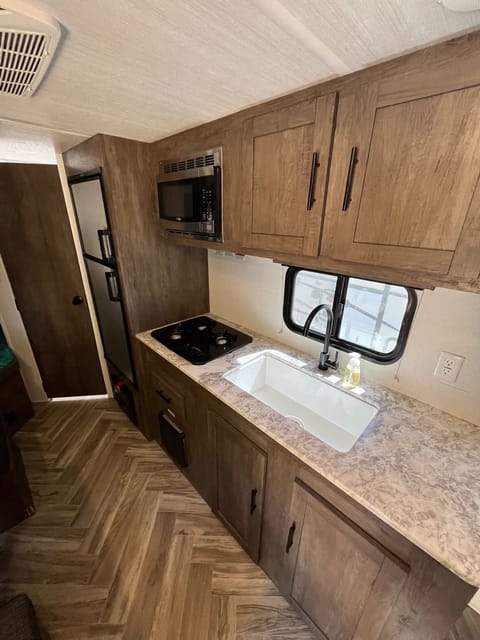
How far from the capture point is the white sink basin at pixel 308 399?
4.26ft

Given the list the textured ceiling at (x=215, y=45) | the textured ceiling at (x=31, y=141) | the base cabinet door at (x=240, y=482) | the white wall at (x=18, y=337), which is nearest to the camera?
the textured ceiling at (x=215, y=45)

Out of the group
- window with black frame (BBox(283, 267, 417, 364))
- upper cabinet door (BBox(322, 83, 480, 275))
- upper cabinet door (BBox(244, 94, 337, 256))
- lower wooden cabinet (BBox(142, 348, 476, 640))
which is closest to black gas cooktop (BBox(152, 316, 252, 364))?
lower wooden cabinet (BBox(142, 348, 476, 640))

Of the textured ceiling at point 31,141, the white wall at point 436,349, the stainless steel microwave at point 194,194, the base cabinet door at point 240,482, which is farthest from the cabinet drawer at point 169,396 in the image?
the textured ceiling at point 31,141

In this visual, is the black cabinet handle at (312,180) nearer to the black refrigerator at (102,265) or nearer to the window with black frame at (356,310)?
the window with black frame at (356,310)

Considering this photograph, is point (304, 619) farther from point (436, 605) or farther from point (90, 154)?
point (90, 154)

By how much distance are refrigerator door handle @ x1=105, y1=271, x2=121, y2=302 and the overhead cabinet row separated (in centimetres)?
109

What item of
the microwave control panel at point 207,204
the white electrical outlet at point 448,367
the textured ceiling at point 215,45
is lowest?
the white electrical outlet at point 448,367

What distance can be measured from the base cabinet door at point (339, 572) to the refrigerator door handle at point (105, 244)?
5.51ft

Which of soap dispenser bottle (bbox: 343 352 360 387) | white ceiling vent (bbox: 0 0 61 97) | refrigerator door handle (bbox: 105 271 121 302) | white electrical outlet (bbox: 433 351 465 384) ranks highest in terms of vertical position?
white ceiling vent (bbox: 0 0 61 97)

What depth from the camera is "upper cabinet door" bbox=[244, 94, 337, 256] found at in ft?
2.97

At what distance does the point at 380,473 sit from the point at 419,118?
107 cm

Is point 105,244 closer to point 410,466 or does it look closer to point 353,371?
point 353,371

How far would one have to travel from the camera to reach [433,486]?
819 mm

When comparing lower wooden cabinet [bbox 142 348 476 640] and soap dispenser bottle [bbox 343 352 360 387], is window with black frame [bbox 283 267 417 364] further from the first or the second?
lower wooden cabinet [bbox 142 348 476 640]
